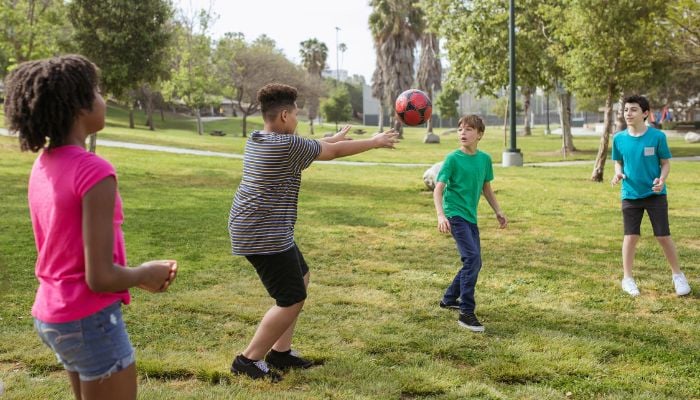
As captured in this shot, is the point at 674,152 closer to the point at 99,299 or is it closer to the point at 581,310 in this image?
the point at 581,310

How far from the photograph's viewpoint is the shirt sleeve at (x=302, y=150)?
3953 mm

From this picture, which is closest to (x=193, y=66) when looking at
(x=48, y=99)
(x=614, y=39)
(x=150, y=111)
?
(x=150, y=111)

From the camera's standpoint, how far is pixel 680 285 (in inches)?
251

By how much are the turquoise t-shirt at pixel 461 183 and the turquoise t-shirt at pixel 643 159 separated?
1.83 meters

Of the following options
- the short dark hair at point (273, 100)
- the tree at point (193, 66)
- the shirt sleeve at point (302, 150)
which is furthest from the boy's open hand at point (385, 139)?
the tree at point (193, 66)

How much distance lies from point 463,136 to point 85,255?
12.7 ft

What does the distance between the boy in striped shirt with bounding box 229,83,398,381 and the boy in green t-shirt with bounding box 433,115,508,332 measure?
1431 mm

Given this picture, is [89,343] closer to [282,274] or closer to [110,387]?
[110,387]

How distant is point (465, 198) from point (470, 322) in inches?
40.1

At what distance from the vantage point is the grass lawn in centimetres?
420

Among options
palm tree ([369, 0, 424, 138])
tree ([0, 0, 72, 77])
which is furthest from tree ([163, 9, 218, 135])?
tree ([0, 0, 72, 77])

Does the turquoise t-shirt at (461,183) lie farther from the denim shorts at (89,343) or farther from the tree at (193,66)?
the tree at (193,66)

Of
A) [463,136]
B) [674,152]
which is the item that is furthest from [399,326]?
[674,152]

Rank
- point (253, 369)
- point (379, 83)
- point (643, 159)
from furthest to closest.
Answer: point (379, 83) → point (643, 159) → point (253, 369)
